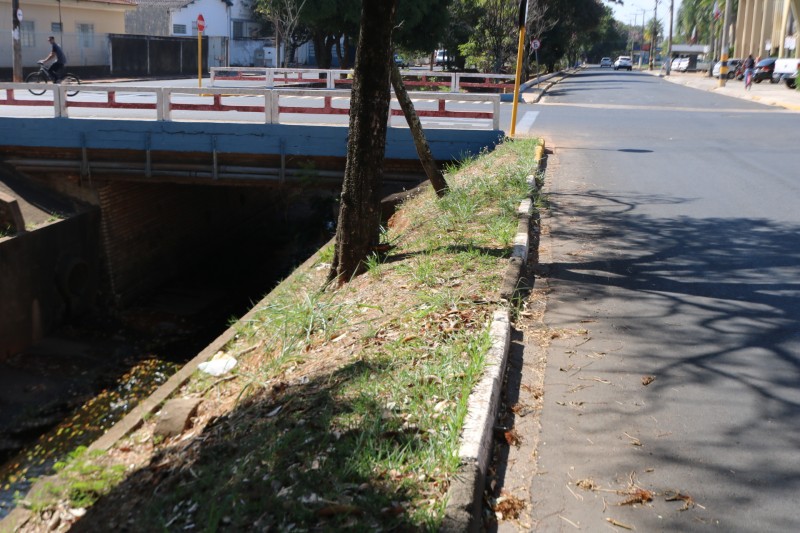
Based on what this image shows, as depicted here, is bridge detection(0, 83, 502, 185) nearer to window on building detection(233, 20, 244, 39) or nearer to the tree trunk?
the tree trunk

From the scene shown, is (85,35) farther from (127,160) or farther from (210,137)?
(210,137)

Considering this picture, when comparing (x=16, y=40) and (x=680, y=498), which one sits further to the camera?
(x=16, y=40)

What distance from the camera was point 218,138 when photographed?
56.1ft

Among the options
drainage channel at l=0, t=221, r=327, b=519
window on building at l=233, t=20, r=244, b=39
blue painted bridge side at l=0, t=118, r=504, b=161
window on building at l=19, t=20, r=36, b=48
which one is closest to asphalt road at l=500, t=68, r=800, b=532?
blue painted bridge side at l=0, t=118, r=504, b=161

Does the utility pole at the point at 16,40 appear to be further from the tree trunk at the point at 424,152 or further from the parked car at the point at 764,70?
the parked car at the point at 764,70

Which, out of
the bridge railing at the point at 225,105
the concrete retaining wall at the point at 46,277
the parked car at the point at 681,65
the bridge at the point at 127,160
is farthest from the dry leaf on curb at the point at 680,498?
the parked car at the point at 681,65

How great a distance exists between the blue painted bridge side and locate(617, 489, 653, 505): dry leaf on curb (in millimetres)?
12618

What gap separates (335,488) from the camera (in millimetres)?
3955

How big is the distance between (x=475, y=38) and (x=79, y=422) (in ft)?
105

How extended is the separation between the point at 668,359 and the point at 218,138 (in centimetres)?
1309

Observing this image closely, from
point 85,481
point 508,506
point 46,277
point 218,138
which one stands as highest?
point 218,138

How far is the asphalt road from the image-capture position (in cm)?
403

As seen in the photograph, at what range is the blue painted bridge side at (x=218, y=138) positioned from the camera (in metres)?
16.5

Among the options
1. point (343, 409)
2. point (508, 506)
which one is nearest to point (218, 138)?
point (343, 409)
